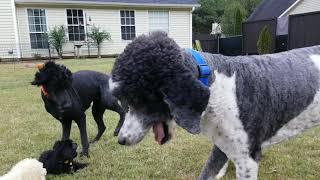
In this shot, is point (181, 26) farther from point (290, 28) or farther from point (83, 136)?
point (83, 136)

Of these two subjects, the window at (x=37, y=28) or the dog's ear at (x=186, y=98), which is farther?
the window at (x=37, y=28)

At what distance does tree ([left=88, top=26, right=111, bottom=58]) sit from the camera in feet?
79.7

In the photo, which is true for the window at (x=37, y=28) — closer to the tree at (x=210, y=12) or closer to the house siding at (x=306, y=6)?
the house siding at (x=306, y=6)

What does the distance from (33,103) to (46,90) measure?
14.3ft

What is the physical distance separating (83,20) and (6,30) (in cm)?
466

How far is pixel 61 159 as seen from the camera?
4371 mm

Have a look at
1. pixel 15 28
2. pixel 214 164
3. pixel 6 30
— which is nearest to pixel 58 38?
pixel 15 28

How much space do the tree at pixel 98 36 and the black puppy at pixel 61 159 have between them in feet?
66.6

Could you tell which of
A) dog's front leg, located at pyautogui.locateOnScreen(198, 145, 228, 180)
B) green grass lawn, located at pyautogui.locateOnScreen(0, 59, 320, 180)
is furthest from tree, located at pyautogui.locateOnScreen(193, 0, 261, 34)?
dog's front leg, located at pyautogui.locateOnScreen(198, 145, 228, 180)

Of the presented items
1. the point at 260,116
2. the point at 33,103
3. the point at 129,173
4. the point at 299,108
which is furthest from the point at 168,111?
the point at 33,103

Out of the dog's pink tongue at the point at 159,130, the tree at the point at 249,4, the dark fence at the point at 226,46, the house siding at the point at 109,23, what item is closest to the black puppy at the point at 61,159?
the dog's pink tongue at the point at 159,130

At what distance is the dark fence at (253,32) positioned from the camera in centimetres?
1644

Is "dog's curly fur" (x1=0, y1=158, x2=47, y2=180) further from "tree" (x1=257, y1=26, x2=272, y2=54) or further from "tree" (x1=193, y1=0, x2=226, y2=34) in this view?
"tree" (x1=193, y1=0, x2=226, y2=34)

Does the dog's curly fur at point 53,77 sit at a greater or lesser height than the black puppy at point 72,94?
greater
